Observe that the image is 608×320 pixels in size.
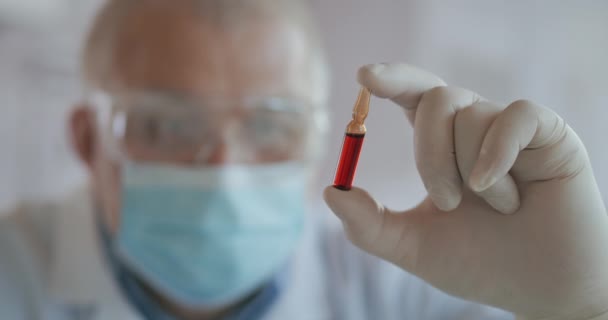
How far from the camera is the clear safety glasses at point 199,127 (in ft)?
3.21

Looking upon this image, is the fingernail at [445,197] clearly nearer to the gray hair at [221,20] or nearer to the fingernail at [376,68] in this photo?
the fingernail at [376,68]

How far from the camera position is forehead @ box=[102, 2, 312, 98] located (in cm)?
96

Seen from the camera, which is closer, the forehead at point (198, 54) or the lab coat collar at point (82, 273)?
the forehead at point (198, 54)

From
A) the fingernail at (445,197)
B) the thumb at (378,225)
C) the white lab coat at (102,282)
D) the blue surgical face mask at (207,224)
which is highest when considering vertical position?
the fingernail at (445,197)

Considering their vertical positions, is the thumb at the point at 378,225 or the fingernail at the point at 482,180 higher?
the fingernail at the point at 482,180

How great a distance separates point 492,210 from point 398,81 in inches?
5.3

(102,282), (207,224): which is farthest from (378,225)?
(102,282)

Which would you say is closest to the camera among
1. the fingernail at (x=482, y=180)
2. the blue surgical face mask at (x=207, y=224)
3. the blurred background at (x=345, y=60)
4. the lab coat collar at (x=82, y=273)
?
the fingernail at (x=482, y=180)

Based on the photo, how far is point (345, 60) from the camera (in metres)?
Answer: 1.58

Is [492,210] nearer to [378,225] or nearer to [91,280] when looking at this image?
[378,225]

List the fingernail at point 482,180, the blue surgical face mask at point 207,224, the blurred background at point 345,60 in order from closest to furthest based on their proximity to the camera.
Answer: the fingernail at point 482,180 → the blue surgical face mask at point 207,224 → the blurred background at point 345,60

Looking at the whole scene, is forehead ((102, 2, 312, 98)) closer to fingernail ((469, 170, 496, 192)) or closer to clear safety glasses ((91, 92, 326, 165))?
clear safety glasses ((91, 92, 326, 165))

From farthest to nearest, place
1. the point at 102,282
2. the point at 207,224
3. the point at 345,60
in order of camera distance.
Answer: the point at 345,60 < the point at 102,282 < the point at 207,224

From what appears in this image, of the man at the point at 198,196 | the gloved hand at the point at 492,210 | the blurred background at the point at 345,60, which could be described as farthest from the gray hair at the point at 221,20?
the gloved hand at the point at 492,210
